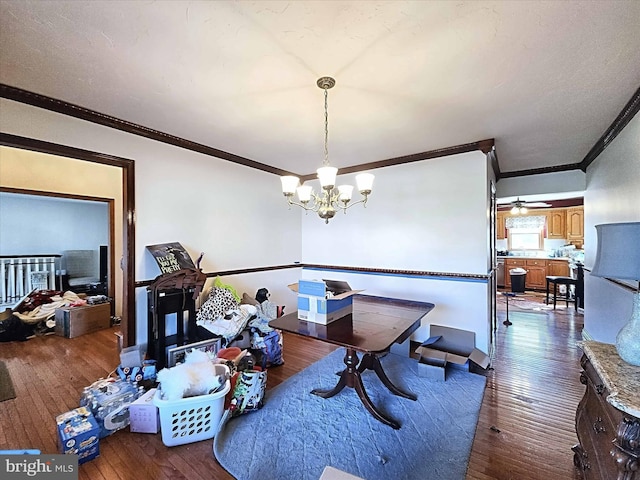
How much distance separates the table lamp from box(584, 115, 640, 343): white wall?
1.40m

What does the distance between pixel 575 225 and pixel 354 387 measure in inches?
308

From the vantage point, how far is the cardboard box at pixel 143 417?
1.92 meters

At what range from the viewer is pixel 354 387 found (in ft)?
7.23

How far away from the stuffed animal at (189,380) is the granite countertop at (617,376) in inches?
82.8

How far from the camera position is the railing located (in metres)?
4.78

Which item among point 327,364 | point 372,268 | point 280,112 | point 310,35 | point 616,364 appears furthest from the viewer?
point 372,268

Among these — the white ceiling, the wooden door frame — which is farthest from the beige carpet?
the white ceiling

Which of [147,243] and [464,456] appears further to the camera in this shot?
[147,243]

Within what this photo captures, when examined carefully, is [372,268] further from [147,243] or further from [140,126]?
[140,126]

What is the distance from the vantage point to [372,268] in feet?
13.3

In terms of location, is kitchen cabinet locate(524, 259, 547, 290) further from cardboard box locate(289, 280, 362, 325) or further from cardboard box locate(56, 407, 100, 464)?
cardboard box locate(56, 407, 100, 464)

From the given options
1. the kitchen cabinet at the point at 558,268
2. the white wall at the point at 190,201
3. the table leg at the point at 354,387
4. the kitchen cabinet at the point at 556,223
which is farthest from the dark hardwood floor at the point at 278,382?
the kitchen cabinet at the point at 556,223

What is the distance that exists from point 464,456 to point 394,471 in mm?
Answer: 477

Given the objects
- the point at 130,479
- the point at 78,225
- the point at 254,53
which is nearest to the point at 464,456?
Answer: the point at 130,479
